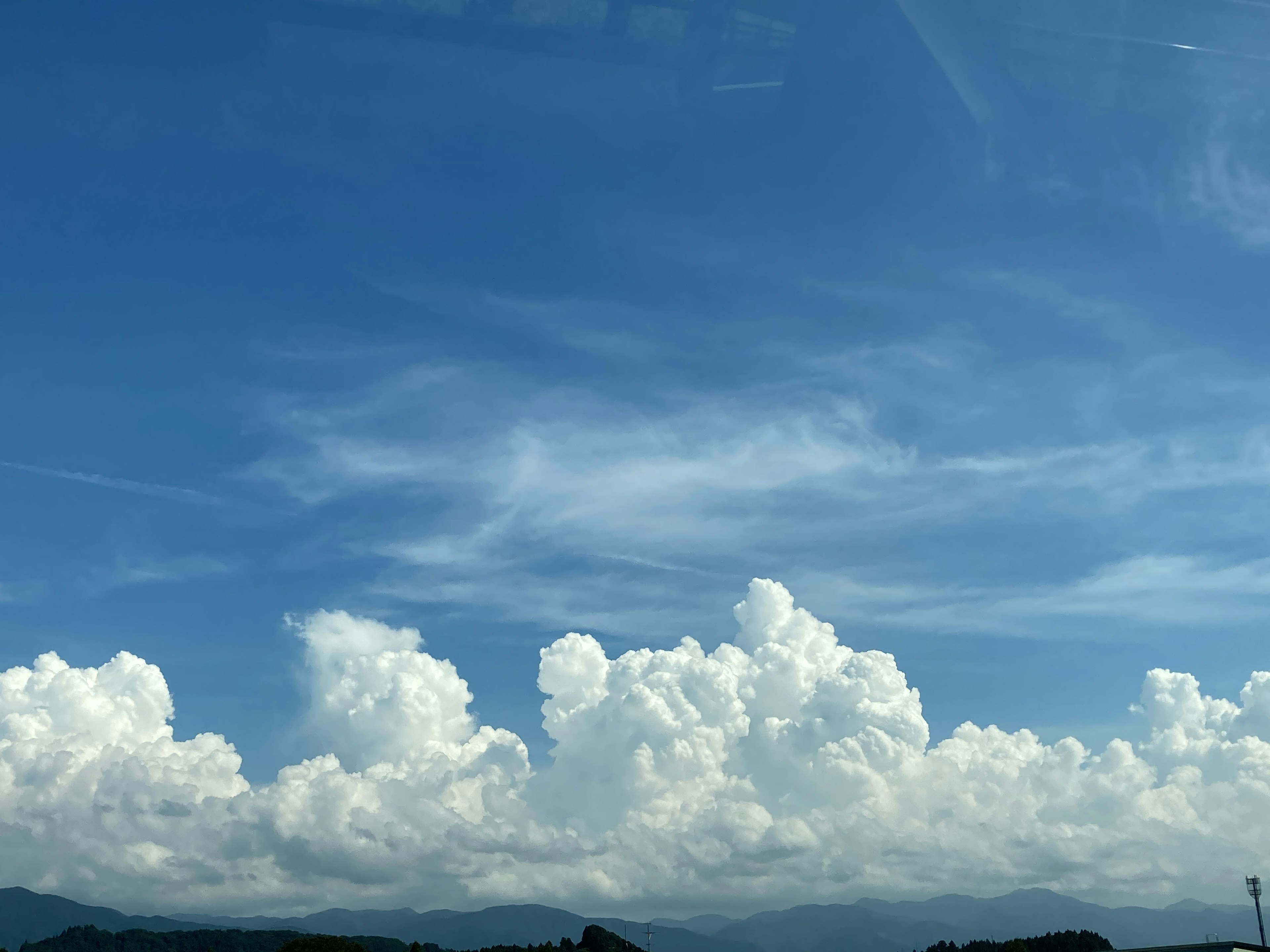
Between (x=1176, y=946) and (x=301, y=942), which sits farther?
(x=301, y=942)

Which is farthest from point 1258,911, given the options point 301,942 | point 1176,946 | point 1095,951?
point 301,942

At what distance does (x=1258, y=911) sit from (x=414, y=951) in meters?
143

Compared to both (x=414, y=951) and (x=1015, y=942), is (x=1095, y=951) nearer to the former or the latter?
(x=1015, y=942)

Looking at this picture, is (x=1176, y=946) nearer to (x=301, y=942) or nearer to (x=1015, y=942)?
(x=1015, y=942)

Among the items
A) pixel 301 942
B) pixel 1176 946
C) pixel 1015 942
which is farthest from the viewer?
pixel 1015 942

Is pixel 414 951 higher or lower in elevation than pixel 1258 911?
lower

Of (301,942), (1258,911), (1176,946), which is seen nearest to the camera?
(1176,946)

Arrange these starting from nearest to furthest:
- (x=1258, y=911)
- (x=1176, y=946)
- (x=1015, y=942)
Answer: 1. (x=1176, y=946)
2. (x=1258, y=911)
3. (x=1015, y=942)

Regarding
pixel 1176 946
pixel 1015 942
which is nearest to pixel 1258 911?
pixel 1176 946

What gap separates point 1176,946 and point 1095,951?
9715cm

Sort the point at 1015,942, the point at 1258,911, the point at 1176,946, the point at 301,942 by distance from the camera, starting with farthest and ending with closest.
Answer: the point at 1015,942 → the point at 301,942 → the point at 1258,911 → the point at 1176,946

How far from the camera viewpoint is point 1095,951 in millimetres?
199375

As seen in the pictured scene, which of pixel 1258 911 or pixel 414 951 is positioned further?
pixel 414 951

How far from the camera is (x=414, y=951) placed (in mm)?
194000
